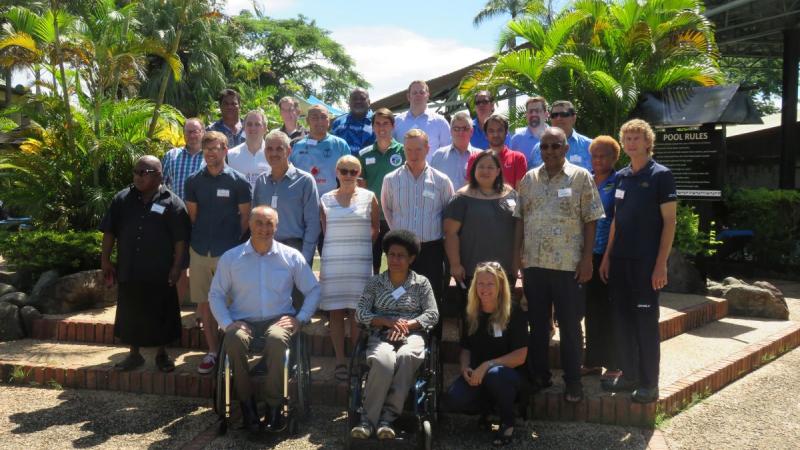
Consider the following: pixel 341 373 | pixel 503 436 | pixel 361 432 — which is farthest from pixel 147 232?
pixel 503 436

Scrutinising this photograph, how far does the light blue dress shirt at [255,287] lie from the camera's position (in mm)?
4645

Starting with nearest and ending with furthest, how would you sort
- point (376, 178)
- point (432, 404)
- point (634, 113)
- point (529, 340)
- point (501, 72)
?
point (432, 404) → point (529, 340) → point (376, 178) → point (634, 113) → point (501, 72)

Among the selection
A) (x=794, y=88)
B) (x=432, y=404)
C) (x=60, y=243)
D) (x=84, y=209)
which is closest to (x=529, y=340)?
(x=432, y=404)

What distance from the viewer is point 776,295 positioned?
292 inches

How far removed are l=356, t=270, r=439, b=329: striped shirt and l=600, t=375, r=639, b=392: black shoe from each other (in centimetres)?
133

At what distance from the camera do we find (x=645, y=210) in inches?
171

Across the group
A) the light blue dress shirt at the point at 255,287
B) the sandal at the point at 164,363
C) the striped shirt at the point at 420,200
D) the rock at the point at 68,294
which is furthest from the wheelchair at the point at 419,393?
the rock at the point at 68,294

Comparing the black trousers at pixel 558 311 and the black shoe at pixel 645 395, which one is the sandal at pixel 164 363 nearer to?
the black trousers at pixel 558 311

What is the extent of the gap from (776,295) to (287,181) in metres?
5.49

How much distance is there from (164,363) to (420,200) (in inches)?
92.2

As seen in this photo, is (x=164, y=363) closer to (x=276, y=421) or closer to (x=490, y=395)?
(x=276, y=421)

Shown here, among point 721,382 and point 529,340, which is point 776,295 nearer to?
point 721,382

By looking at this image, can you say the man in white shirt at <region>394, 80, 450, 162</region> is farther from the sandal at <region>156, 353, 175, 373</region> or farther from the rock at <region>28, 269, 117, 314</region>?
the rock at <region>28, 269, 117, 314</region>

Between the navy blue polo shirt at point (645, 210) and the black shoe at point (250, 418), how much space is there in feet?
8.42
